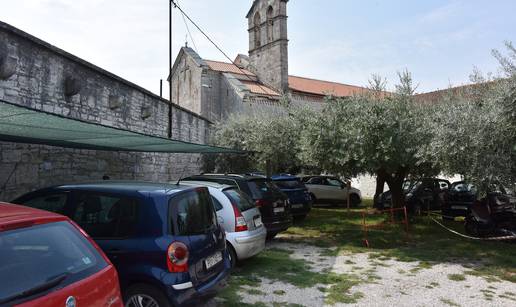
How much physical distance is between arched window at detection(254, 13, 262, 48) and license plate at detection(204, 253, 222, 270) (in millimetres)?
28453

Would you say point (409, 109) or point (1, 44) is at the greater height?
point (1, 44)

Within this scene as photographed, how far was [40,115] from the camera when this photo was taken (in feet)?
18.9

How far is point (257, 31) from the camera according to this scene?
3172 centimetres

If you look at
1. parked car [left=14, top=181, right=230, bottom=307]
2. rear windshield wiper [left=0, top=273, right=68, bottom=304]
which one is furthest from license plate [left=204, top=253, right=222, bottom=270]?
rear windshield wiper [left=0, top=273, right=68, bottom=304]

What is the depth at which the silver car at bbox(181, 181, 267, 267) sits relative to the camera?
6.42 m

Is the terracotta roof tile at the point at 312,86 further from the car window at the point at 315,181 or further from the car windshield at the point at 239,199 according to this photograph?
the car windshield at the point at 239,199

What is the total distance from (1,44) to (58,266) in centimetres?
605

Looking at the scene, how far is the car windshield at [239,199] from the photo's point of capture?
21.9ft

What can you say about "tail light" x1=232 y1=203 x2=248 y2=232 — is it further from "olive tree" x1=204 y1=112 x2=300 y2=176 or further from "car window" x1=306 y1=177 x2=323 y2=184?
"car window" x1=306 y1=177 x2=323 y2=184

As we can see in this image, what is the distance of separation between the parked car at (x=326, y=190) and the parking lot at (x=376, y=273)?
22.5 ft

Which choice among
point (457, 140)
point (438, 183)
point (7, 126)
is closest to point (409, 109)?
point (457, 140)

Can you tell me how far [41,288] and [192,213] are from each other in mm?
2322

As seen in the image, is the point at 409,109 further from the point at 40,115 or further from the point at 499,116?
the point at 40,115

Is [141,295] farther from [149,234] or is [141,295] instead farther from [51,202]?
[51,202]
